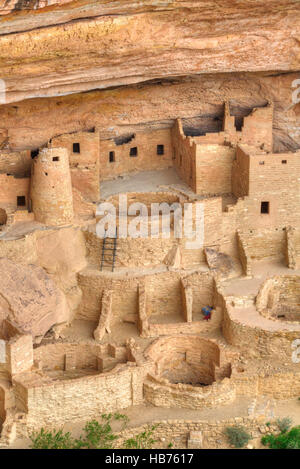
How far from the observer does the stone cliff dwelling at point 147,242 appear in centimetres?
1806

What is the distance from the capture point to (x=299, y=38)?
20.4 m

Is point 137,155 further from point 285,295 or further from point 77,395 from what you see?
point 77,395

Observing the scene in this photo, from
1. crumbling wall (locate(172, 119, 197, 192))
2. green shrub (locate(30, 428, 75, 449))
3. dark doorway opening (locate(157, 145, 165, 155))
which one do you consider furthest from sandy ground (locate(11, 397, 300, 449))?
dark doorway opening (locate(157, 145, 165, 155))

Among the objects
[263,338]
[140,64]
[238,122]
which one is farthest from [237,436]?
[238,122]

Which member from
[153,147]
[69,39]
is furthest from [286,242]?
[69,39]

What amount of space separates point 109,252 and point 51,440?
5.35m

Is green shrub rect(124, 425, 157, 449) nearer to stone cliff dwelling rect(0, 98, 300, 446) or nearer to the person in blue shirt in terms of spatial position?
stone cliff dwelling rect(0, 98, 300, 446)

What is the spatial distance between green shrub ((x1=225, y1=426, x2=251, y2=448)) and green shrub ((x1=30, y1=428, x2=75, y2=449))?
3.15m

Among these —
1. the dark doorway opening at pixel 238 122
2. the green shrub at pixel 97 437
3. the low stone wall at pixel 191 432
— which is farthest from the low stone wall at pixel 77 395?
the dark doorway opening at pixel 238 122

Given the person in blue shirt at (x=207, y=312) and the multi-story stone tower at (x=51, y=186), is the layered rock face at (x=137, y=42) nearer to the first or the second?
the multi-story stone tower at (x=51, y=186)

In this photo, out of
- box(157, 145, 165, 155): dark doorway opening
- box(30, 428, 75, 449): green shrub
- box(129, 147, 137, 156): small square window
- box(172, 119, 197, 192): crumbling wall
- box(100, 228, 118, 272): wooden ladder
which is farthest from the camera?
box(157, 145, 165, 155): dark doorway opening

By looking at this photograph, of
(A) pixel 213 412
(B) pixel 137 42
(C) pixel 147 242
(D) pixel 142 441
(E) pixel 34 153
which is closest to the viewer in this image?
(D) pixel 142 441

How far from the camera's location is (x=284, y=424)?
18.2 metres

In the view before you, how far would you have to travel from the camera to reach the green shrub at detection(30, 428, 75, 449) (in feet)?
55.5
